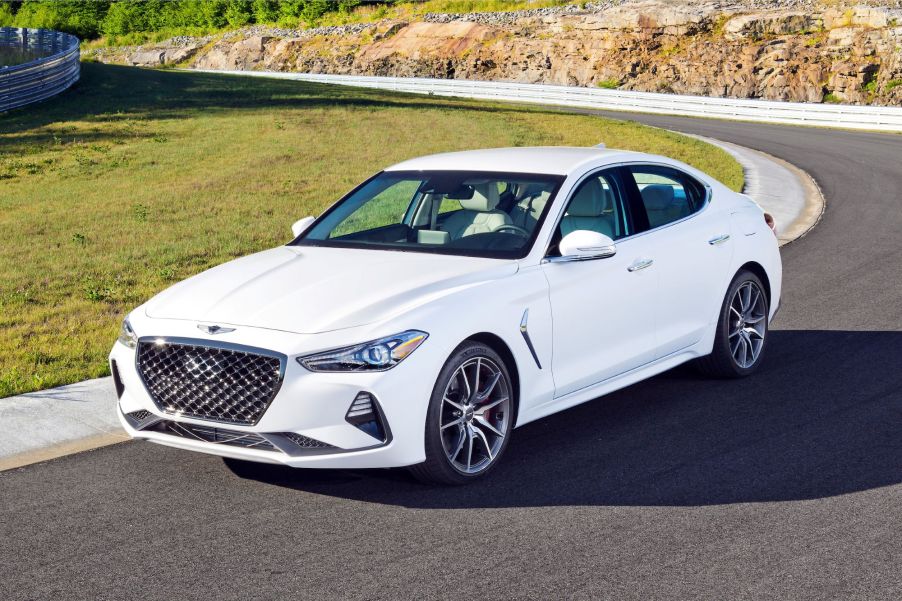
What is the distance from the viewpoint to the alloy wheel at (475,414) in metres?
6.10

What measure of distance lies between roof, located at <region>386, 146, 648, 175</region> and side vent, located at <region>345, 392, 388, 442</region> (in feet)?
7.49

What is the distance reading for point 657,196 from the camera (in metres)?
7.99

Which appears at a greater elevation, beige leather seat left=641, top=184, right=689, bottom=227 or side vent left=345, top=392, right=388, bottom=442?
beige leather seat left=641, top=184, right=689, bottom=227

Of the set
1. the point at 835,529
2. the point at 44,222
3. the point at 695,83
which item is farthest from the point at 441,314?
the point at 695,83

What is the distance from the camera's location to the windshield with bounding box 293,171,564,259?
22.9 ft

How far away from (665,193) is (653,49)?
51640 millimetres

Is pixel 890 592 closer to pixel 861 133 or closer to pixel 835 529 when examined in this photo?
pixel 835 529

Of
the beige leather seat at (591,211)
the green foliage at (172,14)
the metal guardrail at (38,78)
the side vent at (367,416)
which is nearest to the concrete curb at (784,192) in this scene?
the beige leather seat at (591,211)

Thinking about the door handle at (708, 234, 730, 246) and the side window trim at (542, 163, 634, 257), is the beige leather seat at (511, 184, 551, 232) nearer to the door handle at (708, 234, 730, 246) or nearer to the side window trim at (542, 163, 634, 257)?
the side window trim at (542, 163, 634, 257)

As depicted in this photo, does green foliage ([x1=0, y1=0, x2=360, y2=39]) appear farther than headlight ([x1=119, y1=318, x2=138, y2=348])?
Yes

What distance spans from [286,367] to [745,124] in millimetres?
36508

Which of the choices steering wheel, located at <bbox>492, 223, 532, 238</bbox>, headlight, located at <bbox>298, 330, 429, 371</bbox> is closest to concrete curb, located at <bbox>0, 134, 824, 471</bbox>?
headlight, located at <bbox>298, 330, 429, 371</bbox>

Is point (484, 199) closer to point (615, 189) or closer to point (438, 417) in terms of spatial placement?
point (615, 189)

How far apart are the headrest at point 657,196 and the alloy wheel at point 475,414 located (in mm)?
2133
